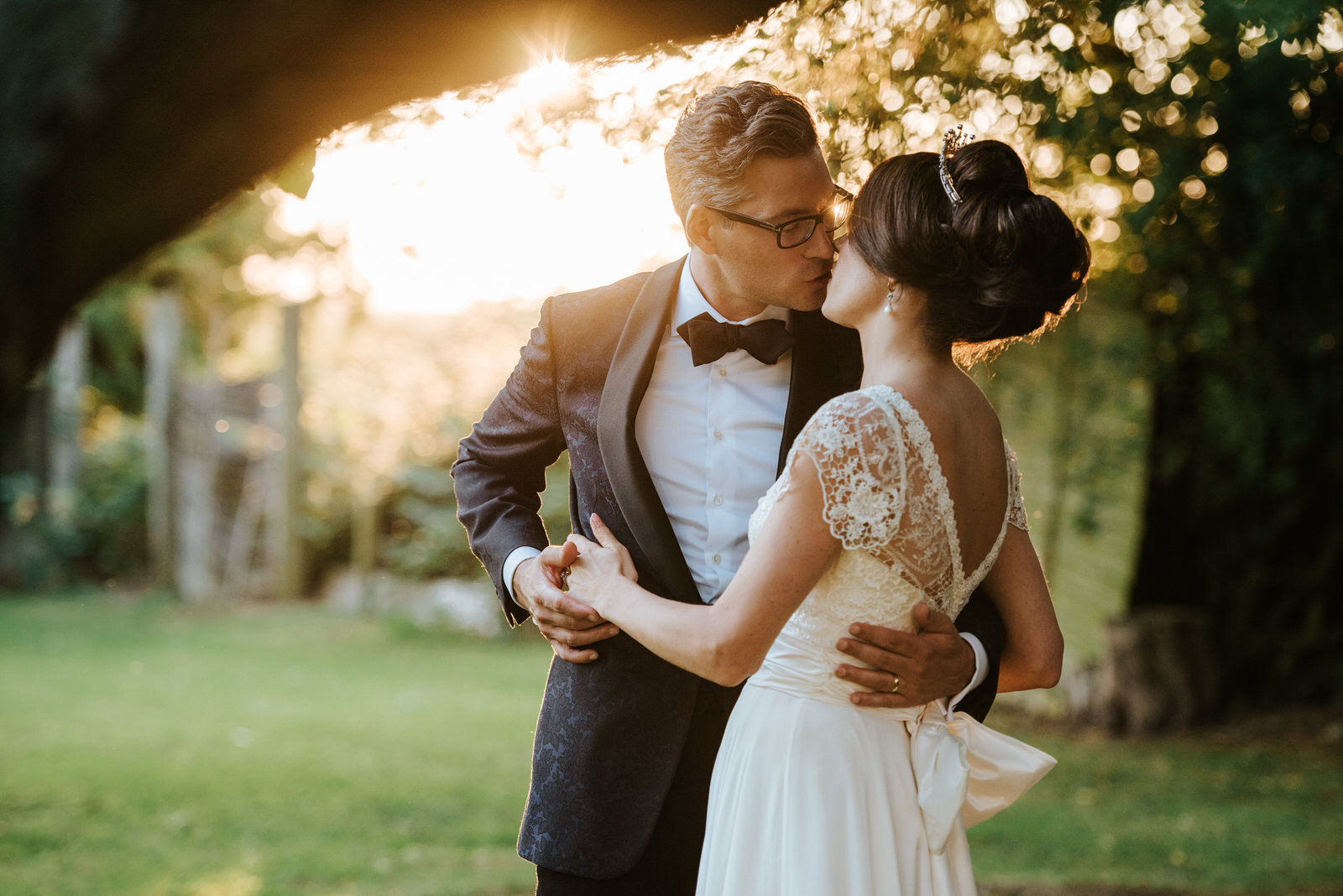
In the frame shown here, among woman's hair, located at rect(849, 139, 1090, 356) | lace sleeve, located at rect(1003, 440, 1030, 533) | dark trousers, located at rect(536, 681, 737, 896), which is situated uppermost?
woman's hair, located at rect(849, 139, 1090, 356)

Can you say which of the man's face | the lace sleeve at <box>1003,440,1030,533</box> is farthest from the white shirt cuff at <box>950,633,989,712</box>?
the man's face

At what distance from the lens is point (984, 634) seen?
1.92m

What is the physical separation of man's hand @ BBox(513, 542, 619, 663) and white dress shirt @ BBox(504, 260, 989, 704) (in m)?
0.11

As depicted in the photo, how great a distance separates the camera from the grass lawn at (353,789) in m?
4.41

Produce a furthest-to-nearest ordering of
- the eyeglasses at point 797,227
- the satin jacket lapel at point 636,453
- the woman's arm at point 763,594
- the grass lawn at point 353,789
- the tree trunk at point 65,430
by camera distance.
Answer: the tree trunk at point 65,430 → the grass lawn at point 353,789 → the eyeglasses at point 797,227 → the satin jacket lapel at point 636,453 → the woman's arm at point 763,594

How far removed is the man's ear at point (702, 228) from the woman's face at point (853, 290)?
0.38m

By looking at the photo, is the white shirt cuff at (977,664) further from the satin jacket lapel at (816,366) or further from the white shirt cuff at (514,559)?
the white shirt cuff at (514,559)

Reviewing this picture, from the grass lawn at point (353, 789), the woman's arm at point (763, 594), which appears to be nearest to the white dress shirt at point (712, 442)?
the woman's arm at point (763, 594)

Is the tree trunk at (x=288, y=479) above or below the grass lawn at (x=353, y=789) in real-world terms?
above

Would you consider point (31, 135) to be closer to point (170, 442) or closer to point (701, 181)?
point (701, 181)

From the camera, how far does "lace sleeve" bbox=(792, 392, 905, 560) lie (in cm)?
163

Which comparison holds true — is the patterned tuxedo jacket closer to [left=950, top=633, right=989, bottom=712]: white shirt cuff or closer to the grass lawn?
[left=950, top=633, right=989, bottom=712]: white shirt cuff

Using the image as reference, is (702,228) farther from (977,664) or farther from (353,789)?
(353,789)

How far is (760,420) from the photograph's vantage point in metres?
2.19
